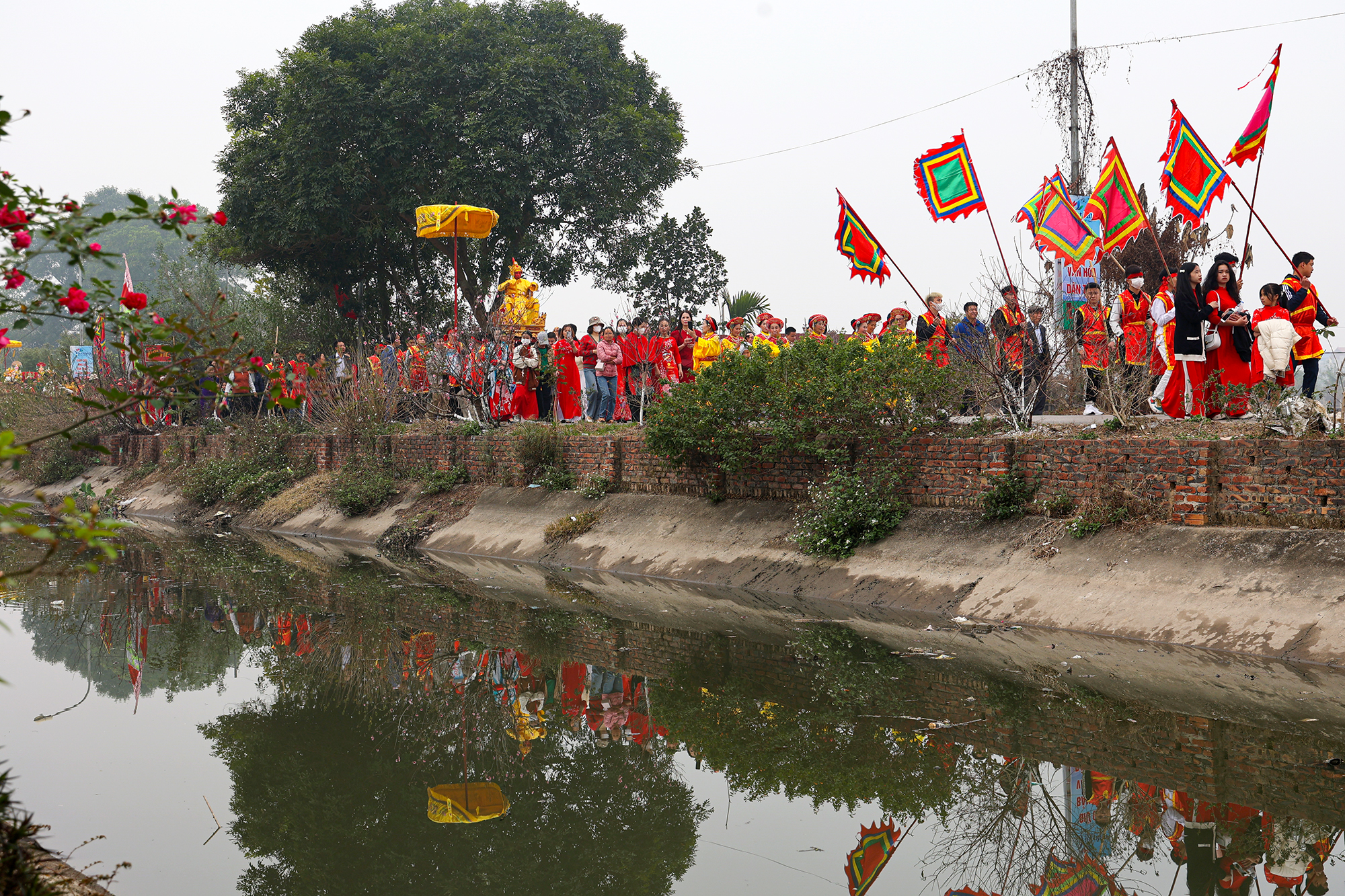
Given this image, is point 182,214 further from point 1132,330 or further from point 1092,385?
point 1092,385

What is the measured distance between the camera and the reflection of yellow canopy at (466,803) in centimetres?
541

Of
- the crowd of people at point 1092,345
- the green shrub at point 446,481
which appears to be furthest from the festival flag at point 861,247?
the green shrub at point 446,481

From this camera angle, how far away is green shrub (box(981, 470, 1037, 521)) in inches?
437

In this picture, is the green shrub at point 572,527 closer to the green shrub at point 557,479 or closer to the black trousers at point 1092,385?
the green shrub at point 557,479

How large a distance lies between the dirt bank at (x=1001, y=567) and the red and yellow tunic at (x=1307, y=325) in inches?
93.9

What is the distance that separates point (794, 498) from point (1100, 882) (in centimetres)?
909

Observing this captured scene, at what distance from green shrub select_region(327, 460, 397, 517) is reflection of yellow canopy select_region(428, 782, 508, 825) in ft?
47.8

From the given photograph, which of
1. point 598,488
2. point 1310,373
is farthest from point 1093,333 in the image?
point 598,488

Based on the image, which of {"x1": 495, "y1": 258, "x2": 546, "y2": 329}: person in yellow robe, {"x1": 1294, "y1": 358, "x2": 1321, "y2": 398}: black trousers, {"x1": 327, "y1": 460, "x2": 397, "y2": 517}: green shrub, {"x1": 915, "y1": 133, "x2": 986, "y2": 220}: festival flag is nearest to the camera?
{"x1": 1294, "y1": 358, "x2": 1321, "y2": 398}: black trousers

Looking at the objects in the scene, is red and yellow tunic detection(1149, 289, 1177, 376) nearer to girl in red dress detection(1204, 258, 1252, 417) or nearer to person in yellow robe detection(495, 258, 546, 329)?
girl in red dress detection(1204, 258, 1252, 417)

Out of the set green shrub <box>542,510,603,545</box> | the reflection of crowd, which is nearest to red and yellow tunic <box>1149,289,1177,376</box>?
the reflection of crowd

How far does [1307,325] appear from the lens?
10648 millimetres

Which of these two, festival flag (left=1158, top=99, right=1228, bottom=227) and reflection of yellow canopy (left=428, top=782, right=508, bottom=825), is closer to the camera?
reflection of yellow canopy (left=428, top=782, right=508, bottom=825)

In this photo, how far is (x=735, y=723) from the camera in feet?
23.2
